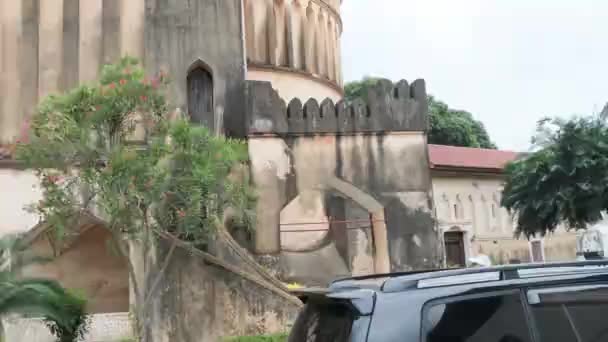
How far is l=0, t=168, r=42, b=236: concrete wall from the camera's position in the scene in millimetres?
11789

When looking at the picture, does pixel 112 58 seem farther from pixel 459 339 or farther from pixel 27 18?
pixel 459 339

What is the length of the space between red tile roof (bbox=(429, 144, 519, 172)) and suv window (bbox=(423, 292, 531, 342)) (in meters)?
21.0

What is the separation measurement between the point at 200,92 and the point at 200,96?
Answer: 0.27 feet

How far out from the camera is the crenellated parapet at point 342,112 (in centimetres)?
1221

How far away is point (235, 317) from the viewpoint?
37.1ft

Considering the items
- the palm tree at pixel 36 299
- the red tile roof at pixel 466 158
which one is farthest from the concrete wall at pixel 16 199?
the red tile roof at pixel 466 158

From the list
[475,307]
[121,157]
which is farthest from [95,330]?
[475,307]

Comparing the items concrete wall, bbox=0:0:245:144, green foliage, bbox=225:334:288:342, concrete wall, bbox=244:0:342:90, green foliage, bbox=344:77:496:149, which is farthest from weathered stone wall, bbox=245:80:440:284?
green foliage, bbox=344:77:496:149

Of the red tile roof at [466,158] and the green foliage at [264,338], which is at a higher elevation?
the red tile roof at [466,158]

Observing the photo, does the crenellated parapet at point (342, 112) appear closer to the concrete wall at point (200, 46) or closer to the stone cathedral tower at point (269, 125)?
the stone cathedral tower at point (269, 125)

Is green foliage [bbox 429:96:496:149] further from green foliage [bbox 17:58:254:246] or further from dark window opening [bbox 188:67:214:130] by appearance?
green foliage [bbox 17:58:254:246]

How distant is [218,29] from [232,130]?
7.13 feet

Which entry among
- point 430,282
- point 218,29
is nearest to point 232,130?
point 218,29

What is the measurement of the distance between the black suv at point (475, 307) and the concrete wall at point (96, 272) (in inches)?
503
